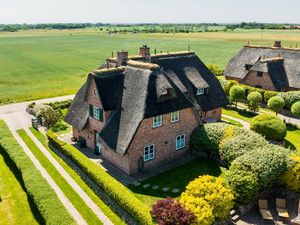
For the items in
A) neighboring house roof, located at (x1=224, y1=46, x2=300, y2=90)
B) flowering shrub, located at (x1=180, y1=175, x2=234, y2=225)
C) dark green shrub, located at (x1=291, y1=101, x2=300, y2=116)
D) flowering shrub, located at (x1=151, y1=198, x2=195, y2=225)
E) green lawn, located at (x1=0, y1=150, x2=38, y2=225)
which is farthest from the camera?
neighboring house roof, located at (x1=224, y1=46, x2=300, y2=90)

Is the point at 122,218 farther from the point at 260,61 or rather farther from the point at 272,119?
the point at 260,61

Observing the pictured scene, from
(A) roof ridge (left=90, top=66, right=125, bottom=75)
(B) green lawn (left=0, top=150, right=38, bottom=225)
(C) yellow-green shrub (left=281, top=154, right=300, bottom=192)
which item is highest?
(A) roof ridge (left=90, top=66, right=125, bottom=75)

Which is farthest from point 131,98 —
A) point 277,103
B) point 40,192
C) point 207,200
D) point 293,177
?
point 277,103

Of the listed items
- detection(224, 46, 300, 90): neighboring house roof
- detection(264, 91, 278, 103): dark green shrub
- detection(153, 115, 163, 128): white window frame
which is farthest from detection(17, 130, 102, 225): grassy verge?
detection(224, 46, 300, 90): neighboring house roof

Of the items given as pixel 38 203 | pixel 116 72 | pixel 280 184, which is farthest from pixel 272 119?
pixel 38 203

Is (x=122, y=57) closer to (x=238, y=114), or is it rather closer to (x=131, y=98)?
(x=131, y=98)

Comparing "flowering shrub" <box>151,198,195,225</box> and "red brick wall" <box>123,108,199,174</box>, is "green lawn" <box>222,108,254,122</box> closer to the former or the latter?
"red brick wall" <box>123,108,199,174</box>

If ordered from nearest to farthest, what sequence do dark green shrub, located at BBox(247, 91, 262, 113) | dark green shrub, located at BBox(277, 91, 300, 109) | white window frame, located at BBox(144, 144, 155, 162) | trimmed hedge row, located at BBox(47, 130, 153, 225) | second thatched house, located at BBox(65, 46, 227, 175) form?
trimmed hedge row, located at BBox(47, 130, 153, 225) < second thatched house, located at BBox(65, 46, 227, 175) < white window frame, located at BBox(144, 144, 155, 162) < dark green shrub, located at BBox(247, 91, 262, 113) < dark green shrub, located at BBox(277, 91, 300, 109)

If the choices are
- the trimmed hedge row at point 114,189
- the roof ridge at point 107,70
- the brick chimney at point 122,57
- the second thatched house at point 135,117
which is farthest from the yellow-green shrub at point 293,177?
the brick chimney at point 122,57
